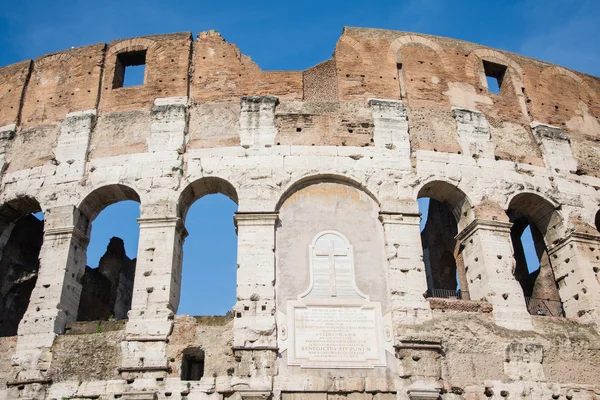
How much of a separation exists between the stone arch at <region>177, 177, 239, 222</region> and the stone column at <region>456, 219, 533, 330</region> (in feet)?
13.5

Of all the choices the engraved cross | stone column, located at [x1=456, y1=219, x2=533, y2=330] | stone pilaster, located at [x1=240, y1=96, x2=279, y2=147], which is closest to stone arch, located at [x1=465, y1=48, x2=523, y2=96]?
stone column, located at [x1=456, y1=219, x2=533, y2=330]

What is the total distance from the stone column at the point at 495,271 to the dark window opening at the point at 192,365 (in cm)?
456

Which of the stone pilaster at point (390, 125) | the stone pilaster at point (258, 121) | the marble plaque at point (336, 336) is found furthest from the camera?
the stone pilaster at point (390, 125)

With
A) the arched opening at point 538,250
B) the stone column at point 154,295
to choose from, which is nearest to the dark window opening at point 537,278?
the arched opening at point 538,250

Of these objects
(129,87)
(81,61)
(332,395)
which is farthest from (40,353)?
(81,61)

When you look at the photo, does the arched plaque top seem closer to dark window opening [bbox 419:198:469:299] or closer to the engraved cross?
the engraved cross

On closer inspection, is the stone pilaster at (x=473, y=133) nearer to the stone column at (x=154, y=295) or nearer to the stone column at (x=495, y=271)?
the stone column at (x=495, y=271)

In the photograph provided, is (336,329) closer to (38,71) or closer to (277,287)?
(277,287)

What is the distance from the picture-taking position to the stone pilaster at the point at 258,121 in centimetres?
1109

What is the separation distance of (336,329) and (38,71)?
826 cm

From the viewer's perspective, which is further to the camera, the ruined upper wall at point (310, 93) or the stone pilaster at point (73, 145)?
the ruined upper wall at point (310, 93)

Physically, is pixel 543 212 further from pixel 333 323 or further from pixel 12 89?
pixel 12 89

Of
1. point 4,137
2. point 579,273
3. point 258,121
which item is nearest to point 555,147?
point 579,273

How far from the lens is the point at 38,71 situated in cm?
1292
